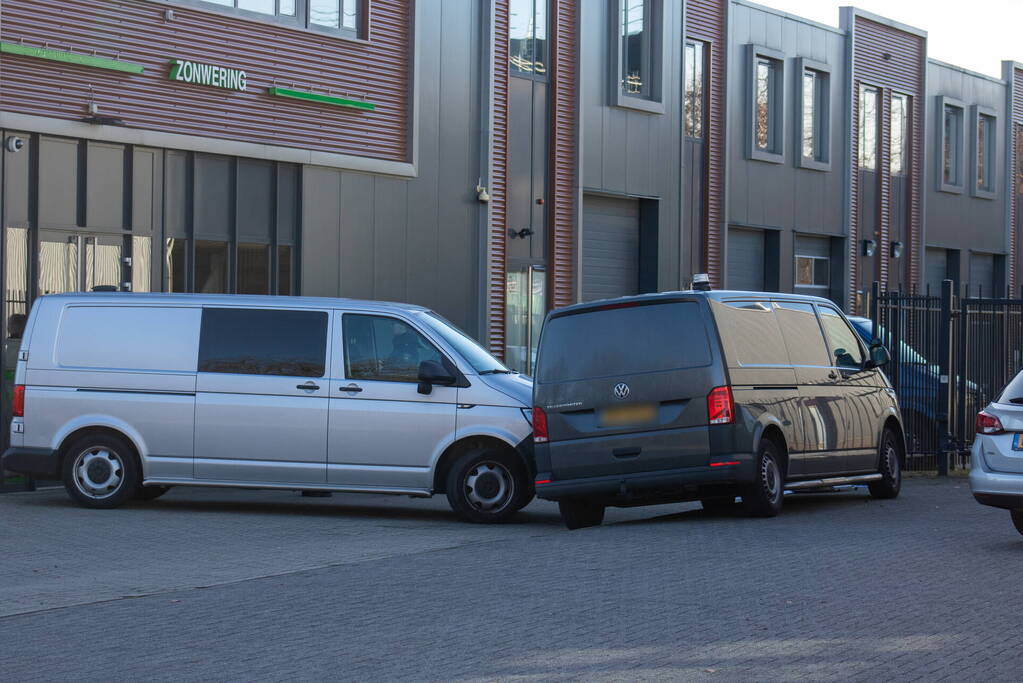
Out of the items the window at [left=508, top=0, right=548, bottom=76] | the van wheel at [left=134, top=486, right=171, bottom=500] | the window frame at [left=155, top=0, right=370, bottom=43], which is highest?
the window at [left=508, top=0, right=548, bottom=76]

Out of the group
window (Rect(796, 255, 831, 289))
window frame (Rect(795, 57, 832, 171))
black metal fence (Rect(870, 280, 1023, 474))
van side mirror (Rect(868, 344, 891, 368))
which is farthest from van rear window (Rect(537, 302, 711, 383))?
window frame (Rect(795, 57, 832, 171))

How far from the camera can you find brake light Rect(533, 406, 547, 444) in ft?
41.8

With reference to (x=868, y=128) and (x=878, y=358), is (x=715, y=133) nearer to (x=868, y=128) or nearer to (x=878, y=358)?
(x=868, y=128)

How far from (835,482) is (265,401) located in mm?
5193

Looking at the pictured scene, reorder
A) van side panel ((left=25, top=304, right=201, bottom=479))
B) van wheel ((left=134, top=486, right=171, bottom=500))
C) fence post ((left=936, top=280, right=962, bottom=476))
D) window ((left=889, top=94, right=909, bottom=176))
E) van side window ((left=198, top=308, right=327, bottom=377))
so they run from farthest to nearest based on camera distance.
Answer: window ((left=889, top=94, right=909, bottom=176)) → fence post ((left=936, top=280, right=962, bottom=476)) → van wheel ((left=134, top=486, right=171, bottom=500)) → van side panel ((left=25, top=304, right=201, bottom=479)) → van side window ((left=198, top=308, right=327, bottom=377))

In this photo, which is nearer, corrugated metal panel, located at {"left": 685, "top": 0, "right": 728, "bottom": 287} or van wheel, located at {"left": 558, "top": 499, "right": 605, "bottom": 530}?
van wheel, located at {"left": 558, "top": 499, "right": 605, "bottom": 530}

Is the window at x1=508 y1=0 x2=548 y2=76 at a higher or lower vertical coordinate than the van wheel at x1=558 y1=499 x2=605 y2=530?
higher

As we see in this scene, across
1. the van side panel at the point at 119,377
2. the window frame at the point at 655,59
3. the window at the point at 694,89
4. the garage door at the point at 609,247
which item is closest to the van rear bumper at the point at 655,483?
the van side panel at the point at 119,377

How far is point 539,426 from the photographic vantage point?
1276cm

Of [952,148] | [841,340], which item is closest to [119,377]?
[841,340]

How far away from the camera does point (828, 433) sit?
1383cm

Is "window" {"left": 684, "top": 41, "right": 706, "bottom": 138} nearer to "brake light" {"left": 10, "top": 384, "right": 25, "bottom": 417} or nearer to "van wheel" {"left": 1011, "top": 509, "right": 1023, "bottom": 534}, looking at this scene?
"brake light" {"left": 10, "top": 384, "right": 25, "bottom": 417}

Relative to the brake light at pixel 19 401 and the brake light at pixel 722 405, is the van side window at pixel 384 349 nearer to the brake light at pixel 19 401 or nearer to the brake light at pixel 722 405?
the brake light at pixel 722 405

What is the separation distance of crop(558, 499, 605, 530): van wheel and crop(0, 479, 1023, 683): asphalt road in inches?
8.1
